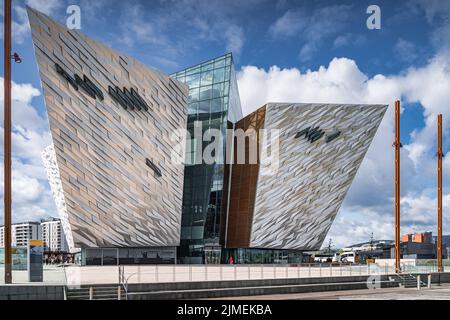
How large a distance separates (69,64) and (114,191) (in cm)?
1063

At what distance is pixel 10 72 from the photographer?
18.8 meters

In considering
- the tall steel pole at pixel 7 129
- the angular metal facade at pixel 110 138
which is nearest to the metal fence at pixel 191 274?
the tall steel pole at pixel 7 129

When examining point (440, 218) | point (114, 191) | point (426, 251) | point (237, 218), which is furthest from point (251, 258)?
point (426, 251)

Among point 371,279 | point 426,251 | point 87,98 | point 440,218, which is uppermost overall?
point 87,98

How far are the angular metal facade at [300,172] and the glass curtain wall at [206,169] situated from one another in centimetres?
191

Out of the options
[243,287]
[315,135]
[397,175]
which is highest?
[315,135]

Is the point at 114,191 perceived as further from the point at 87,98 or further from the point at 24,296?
the point at 24,296

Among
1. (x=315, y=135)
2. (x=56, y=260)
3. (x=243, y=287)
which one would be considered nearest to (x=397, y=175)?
(x=243, y=287)

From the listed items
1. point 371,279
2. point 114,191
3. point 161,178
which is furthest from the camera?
point 161,178

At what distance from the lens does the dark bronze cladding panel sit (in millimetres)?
48581

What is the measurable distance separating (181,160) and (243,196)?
750 cm

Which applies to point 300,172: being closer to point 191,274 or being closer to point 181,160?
point 181,160

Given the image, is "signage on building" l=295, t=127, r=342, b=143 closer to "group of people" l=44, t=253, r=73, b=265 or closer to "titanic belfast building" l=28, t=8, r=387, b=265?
"titanic belfast building" l=28, t=8, r=387, b=265

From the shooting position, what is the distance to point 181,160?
155ft
